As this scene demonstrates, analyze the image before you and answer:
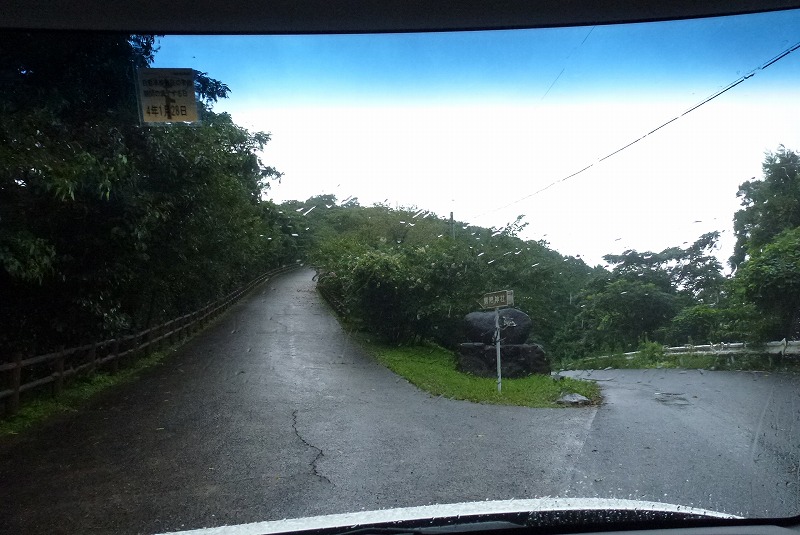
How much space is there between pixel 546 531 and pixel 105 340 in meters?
11.2

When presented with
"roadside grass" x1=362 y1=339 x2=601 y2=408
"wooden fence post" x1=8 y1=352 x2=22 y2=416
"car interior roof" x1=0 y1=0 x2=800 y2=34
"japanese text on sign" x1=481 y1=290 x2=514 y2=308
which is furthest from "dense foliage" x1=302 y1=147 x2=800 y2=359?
"wooden fence post" x1=8 y1=352 x2=22 y2=416

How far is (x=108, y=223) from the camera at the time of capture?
359 inches

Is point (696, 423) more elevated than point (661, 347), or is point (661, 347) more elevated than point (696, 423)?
point (661, 347)

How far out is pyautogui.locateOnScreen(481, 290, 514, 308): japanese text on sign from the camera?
24.6 feet

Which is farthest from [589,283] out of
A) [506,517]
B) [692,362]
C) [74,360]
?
[74,360]

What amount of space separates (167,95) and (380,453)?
3798mm

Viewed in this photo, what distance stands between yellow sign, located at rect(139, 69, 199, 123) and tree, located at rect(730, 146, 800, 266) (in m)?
4.87

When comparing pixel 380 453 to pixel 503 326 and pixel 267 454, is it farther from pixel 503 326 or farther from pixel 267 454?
pixel 503 326

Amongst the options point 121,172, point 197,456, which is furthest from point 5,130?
point 197,456

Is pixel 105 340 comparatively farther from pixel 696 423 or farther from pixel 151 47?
pixel 696 423

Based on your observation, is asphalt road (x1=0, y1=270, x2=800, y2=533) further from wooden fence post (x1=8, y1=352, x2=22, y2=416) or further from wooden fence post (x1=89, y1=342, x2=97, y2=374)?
wooden fence post (x1=89, y1=342, x2=97, y2=374)

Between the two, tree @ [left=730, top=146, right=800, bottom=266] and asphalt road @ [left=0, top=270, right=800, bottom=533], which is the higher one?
tree @ [left=730, top=146, right=800, bottom=266]

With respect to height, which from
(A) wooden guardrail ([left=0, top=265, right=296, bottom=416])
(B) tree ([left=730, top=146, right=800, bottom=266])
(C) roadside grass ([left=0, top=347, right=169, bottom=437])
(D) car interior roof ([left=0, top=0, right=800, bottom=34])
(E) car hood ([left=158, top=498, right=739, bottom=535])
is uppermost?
(D) car interior roof ([left=0, top=0, right=800, bottom=34])

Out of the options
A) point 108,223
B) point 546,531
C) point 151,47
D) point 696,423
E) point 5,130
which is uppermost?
point 151,47
